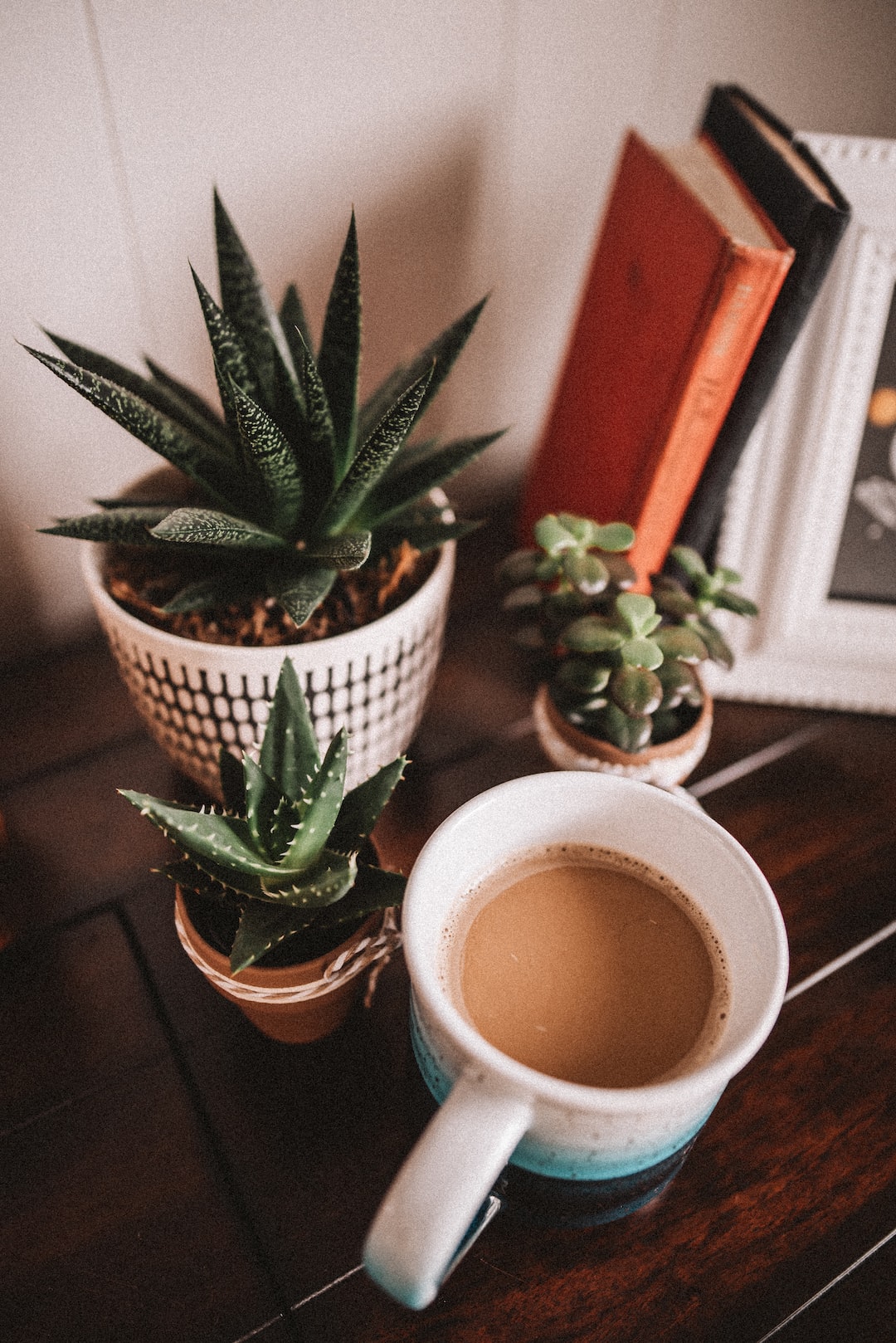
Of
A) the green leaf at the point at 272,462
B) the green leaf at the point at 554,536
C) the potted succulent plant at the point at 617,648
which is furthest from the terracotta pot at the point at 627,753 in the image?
the green leaf at the point at 272,462

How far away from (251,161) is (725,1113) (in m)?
0.67

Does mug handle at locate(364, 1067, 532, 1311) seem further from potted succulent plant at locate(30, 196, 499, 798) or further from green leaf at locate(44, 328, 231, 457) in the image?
green leaf at locate(44, 328, 231, 457)

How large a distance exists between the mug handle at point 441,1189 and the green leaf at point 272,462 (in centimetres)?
30

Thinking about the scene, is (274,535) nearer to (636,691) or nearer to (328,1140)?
(636,691)

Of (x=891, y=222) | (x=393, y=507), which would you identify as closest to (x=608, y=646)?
(x=393, y=507)

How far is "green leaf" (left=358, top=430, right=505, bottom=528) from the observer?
20.5 inches

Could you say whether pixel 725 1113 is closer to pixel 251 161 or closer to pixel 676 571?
pixel 676 571

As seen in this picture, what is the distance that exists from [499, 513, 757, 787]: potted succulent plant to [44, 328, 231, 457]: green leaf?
20 centimetres

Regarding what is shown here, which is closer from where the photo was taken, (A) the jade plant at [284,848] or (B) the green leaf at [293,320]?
A: (A) the jade plant at [284,848]

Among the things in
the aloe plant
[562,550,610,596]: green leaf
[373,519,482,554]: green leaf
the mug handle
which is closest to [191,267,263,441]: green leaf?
the aloe plant

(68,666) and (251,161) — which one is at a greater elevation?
(251,161)

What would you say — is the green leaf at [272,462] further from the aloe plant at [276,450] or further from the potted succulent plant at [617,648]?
the potted succulent plant at [617,648]

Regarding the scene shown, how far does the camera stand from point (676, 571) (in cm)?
68

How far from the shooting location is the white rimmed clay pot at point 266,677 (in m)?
0.47
